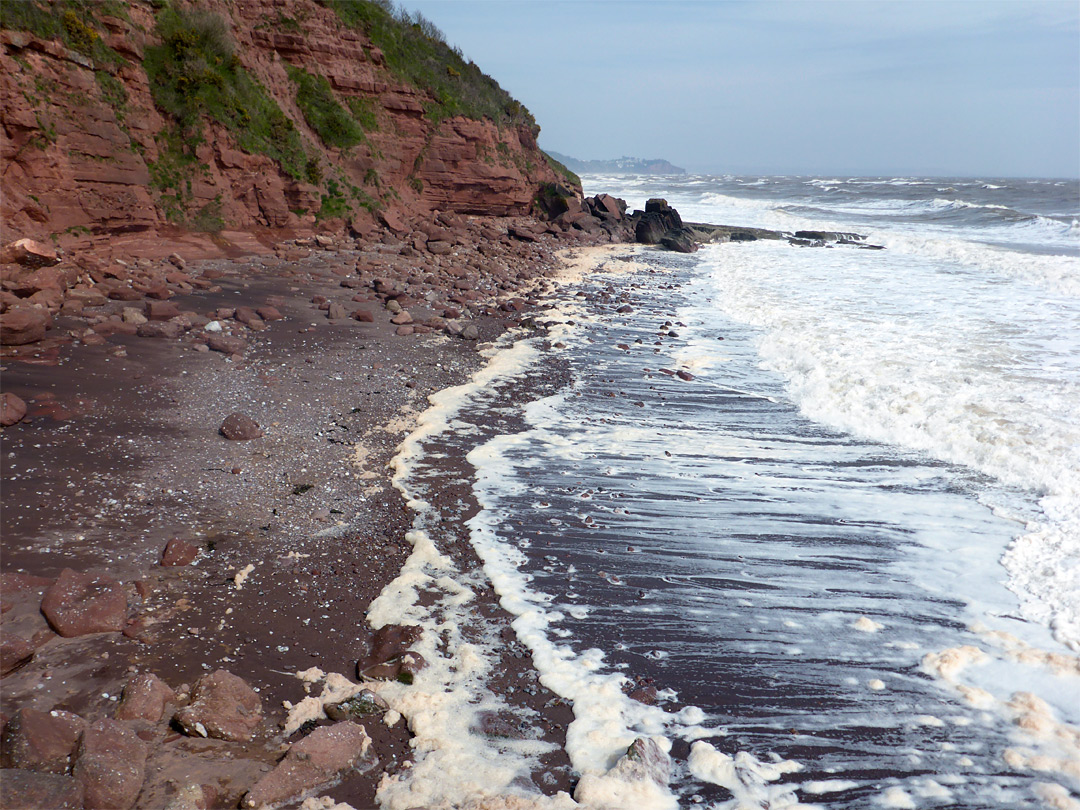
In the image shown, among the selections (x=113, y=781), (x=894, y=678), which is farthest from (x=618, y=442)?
(x=113, y=781)

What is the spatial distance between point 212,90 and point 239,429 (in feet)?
34.4

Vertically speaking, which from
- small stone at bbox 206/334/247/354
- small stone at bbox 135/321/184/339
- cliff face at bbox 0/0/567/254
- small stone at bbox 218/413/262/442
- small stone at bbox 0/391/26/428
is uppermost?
cliff face at bbox 0/0/567/254

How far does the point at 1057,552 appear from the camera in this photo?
4855 mm

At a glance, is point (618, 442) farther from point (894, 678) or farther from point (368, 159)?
point (368, 159)

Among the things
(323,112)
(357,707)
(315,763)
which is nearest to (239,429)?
(357,707)

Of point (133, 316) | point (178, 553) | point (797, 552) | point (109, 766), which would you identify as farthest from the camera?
point (133, 316)

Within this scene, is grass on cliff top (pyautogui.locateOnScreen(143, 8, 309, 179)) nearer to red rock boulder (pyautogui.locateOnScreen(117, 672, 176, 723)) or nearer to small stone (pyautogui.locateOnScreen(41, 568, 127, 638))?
small stone (pyautogui.locateOnScreen(41, 568, 127, 638))

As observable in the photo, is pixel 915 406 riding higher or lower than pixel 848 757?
higher

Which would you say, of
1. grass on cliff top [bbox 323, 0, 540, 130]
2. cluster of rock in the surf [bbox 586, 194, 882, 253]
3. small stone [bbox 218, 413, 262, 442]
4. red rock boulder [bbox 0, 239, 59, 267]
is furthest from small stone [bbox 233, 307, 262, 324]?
cluster of rock in the surf [bbox 586, 194, 882, 253]

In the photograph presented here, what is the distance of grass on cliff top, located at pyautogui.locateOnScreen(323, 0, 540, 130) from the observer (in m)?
19.0

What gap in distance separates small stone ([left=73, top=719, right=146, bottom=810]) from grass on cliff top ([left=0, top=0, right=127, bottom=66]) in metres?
11.5

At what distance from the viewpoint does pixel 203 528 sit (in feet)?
15.1

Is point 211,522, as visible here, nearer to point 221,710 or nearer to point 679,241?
point 221,710

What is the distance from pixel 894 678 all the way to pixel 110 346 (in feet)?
26.2
